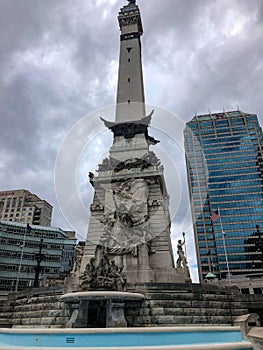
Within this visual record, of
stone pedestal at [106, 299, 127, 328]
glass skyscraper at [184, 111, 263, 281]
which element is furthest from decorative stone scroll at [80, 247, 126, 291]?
glass skyscraper at [184, 111, 263, 281]

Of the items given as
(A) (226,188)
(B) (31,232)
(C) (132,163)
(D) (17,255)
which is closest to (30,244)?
(B) (31,232)

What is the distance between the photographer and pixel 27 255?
52125 millimetres

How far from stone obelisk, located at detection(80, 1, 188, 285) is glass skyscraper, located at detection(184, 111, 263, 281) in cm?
4513

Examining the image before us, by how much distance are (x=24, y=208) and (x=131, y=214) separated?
252ft

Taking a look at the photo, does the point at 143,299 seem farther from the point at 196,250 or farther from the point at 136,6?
the point at 196,250

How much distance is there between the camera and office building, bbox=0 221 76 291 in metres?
49.7

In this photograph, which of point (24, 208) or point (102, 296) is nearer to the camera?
point (102, 296)

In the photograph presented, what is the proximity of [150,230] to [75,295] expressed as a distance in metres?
8.30

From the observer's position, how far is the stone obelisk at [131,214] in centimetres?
1652

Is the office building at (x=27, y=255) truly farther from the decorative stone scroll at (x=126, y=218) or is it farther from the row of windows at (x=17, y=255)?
the decorative stone scroll at (x=126, y=218)

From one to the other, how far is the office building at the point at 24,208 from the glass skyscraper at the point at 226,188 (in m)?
49.4

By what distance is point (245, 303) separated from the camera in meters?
12.9

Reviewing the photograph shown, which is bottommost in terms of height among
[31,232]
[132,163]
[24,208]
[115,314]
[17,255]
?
[115,314]

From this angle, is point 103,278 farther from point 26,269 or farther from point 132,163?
point 26,269
